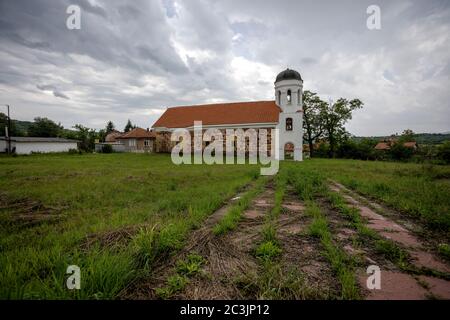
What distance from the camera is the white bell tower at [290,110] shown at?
2495cm

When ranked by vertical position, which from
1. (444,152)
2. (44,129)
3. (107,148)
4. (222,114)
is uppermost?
(44,129)

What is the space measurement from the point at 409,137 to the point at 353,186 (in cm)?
5279

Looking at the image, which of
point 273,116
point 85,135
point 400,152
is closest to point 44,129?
point 85,135

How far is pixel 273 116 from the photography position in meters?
25.7

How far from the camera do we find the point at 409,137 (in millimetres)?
45938

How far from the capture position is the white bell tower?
982 inches

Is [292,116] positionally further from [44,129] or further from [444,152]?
[44,129]

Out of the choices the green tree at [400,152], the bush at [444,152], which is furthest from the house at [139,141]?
the bush at [444,152]

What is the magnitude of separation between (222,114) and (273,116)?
23.8 ft

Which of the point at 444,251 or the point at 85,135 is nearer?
the point at 444,251

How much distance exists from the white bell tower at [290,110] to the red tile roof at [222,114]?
4.02ft

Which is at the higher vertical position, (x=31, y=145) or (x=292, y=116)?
(x=292, y=116)
